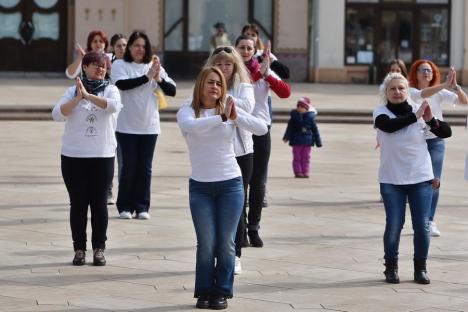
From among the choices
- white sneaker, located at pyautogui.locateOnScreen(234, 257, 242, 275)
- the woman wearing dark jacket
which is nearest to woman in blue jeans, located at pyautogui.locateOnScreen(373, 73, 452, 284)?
white sneaker, located at pyautogui.locateOnScreen(234, 257, 242, 275)

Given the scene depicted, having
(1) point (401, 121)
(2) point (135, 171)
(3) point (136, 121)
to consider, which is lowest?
(2) point (135, 171)

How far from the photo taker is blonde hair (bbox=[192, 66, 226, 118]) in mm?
9156

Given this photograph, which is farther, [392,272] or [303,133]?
[303,133]

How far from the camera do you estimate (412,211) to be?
402 inches

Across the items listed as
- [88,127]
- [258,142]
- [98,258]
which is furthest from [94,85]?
[258,142]

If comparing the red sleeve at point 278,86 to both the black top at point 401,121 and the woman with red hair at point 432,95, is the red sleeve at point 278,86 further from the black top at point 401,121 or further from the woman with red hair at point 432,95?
the black top at point 401,121

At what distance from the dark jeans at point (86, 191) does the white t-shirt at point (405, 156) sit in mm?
2202

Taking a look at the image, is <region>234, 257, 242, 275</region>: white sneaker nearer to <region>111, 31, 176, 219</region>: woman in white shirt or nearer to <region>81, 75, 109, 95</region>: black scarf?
<region>81, 75, 109, 95</region>: black scarf

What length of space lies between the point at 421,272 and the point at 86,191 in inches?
107

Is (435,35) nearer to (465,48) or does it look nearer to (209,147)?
(465,48)

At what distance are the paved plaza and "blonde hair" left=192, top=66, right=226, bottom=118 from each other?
1.32 m

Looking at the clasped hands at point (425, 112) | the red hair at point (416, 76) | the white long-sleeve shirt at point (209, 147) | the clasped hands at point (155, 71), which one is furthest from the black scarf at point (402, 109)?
the clasped hands at point (155, 71)

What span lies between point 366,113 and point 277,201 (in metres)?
12.7

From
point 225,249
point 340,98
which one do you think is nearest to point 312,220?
point 225,249
